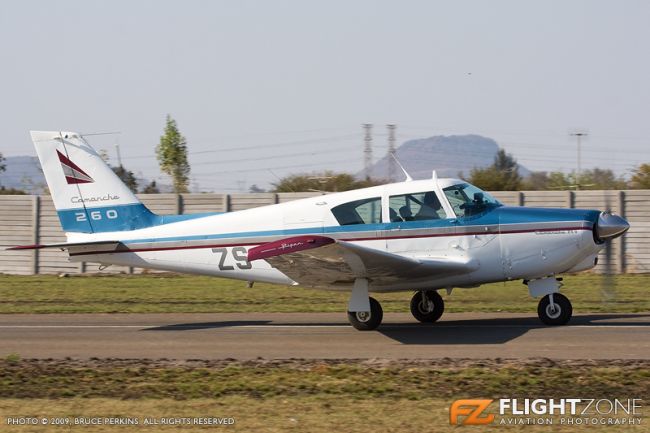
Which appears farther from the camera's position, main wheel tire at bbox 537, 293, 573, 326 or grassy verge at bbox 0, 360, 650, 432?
main wheel tire at bbox 537, 293, 573, 326

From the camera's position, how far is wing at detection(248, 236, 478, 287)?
1129 cm

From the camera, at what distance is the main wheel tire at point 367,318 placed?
12680mm

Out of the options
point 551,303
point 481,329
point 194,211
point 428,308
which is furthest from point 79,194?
point 194,211

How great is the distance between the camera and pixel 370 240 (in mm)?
12961

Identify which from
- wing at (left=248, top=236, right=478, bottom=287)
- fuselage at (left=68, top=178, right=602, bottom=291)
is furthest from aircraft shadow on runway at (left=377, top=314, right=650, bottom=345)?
wing at (left=248, top=236, right=478, bottom=287)

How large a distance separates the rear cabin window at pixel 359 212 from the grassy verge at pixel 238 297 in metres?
3.14

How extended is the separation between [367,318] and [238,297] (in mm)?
6581

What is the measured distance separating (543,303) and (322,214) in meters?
3.69

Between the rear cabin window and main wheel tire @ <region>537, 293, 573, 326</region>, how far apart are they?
284 cm

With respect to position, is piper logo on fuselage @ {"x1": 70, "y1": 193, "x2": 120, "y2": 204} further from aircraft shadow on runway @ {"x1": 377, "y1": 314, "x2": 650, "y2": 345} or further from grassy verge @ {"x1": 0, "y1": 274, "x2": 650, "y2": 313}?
aircraft shadow on runway @ {"x1": 377, "y1": 314, "x2": 650, "y2": 345}

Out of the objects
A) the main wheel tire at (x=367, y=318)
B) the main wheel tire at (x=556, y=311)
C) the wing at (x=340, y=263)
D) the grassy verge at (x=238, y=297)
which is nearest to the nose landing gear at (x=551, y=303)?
the main wheel tire at (x=556, y=311)

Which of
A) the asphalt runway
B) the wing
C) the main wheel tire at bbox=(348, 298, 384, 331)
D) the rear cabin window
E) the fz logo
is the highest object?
the rear cabin window

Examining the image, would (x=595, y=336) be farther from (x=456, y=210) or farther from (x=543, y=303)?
(x=456, y=210)

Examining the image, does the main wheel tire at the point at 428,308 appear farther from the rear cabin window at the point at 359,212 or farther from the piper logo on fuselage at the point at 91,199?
the piper logo on fuselage at the point at 91,199
